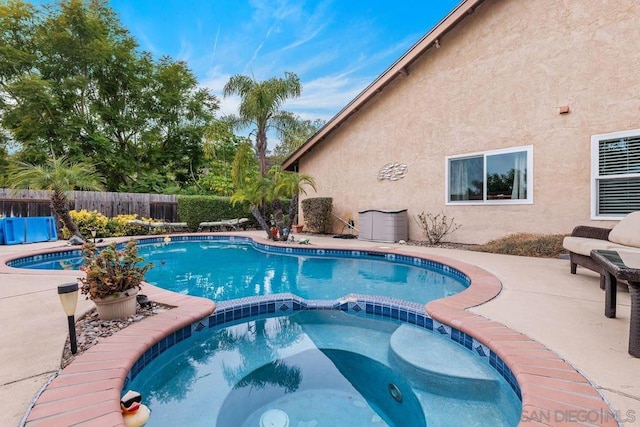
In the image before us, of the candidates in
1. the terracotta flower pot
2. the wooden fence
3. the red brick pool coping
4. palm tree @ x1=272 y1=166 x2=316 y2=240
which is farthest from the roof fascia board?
the terracotta flower pot

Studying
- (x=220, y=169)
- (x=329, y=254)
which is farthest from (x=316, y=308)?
(x=220, y=169)

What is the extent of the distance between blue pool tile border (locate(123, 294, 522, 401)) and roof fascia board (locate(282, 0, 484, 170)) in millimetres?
8780

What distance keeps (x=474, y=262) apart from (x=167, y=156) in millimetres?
21727

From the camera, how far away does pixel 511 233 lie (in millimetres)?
8555

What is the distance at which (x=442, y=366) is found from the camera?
2863 millimetres

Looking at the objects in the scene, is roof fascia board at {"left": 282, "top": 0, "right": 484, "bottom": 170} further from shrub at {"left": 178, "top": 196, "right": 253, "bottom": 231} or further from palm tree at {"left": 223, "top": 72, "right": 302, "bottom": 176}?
shrub at {"left": 178, "top": 196, "right": 253, "bottom": 231}

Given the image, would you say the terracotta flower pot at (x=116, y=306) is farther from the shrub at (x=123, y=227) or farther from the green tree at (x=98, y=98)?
the green tree at (x=98, y=98)

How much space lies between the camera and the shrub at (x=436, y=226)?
979 cm

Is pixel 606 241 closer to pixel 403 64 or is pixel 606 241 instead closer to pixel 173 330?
pixel 173 330

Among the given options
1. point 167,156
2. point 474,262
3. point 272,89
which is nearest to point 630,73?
point 474,262

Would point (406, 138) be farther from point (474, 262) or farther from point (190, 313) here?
point (190, 313)

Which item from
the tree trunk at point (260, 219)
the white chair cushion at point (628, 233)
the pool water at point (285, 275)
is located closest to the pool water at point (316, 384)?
the pool water at point (285, 275)

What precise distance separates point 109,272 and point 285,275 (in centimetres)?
398

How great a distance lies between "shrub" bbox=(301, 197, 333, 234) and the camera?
518 inches
